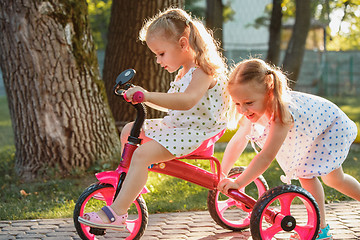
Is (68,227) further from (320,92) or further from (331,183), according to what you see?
(320,92)

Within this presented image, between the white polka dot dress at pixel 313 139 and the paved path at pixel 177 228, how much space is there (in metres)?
0.61

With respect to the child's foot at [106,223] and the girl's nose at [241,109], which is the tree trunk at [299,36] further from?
the child's foot at [106,223]

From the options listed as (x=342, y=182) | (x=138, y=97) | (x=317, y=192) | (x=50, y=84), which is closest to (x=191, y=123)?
(x=138, y=97)

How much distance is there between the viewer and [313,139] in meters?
3.23

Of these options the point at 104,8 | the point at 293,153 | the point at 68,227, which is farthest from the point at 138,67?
the point at 104,8

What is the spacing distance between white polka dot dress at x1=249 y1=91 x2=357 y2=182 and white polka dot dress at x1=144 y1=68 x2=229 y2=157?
1.12 feet

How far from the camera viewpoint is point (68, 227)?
12.5ft

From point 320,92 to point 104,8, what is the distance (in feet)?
42.6

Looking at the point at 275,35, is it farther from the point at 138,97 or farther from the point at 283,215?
the point at 138,97

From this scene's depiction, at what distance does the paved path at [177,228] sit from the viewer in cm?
360

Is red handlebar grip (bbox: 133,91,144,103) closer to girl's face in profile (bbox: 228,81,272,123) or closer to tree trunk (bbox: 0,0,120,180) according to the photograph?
girl's face in profile (bbox: 228,81,272,123)

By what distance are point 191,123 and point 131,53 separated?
12.3ft

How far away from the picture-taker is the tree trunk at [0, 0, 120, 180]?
5.14 meters

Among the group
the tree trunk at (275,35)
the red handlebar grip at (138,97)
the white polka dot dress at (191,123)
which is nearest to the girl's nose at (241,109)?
the white polka dot dress at (191,123)
